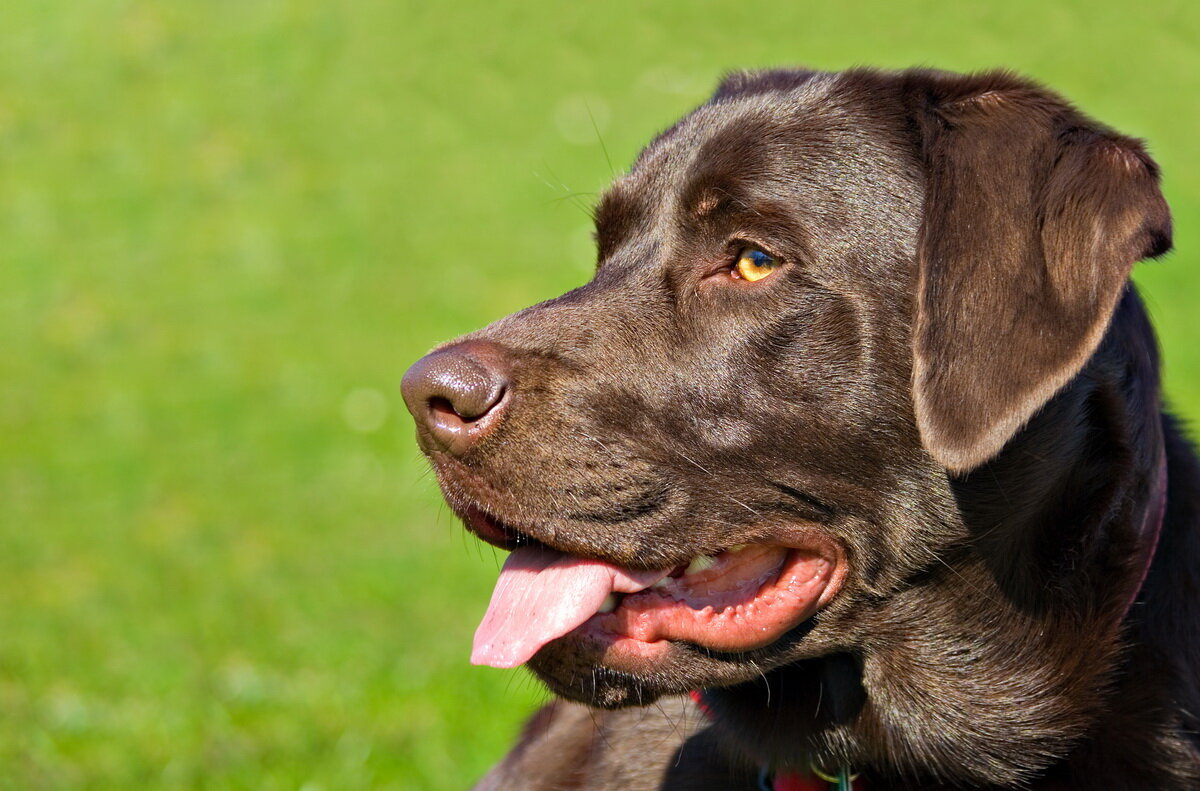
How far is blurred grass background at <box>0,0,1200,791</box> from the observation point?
6.28 metres

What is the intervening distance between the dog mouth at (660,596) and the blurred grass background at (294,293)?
2.38m

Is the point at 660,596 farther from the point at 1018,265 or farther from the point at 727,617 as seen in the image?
the point at 1018,265

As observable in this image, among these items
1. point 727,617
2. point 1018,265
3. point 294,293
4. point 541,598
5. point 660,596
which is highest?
point 294,293

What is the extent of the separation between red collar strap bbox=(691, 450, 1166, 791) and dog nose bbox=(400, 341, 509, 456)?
0.83m

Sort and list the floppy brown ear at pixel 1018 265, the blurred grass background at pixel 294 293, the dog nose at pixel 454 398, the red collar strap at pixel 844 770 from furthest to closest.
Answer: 1. the blurred grass background at pixel 294 293
2. the red collar strap at pixel 844 770
3. the dog nose at pixel 454 398
4. the floppy brown ear at pixel 1018 265

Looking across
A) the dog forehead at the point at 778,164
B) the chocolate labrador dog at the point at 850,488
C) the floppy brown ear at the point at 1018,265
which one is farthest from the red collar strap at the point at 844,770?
the dog forehead at the point at 778,164

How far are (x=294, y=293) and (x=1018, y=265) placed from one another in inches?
554

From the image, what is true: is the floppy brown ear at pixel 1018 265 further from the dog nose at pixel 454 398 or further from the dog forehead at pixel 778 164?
the dog nose at pixel 454 398

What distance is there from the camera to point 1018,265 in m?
2.74

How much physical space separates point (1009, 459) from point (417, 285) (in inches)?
525

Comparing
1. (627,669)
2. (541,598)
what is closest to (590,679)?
(627,669)

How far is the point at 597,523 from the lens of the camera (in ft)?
9.57

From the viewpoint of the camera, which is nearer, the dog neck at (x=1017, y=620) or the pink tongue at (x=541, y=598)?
the pink tongue at (x=541, y=598)

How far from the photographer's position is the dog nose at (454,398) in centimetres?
284
